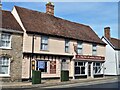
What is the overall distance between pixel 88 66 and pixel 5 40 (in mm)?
13792

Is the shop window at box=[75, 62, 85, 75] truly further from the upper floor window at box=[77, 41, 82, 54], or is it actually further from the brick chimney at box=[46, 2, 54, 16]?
the brick chimney at box=[46, 2, 54, 16]

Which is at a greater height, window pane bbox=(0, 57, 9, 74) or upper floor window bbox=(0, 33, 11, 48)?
upper floor window bbox=(0, 33, 11, 48)

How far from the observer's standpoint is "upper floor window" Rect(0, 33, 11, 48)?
75.7 ft

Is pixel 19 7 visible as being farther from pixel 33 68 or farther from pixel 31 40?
pixel 33 68

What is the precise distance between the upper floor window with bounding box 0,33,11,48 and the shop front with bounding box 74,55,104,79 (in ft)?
32.6

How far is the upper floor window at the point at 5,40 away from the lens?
2306 centimetres

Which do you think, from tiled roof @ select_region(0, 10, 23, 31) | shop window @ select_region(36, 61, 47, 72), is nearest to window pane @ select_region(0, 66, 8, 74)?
shop window @ select_region(36, 61, 47, 72)

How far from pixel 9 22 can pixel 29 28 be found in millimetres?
2286

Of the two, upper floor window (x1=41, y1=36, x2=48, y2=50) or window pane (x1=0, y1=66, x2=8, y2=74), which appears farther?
upper floor window (x1=41, y1=36, x2=48, y2=50)

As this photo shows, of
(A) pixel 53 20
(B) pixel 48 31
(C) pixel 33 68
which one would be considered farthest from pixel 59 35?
(C) pixel 33 68

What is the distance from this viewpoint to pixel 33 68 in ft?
82.5

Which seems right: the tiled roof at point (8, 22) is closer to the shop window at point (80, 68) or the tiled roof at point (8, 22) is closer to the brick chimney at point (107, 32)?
the shop window at point (80, 68)

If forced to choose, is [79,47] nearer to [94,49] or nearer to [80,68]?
[80,68]

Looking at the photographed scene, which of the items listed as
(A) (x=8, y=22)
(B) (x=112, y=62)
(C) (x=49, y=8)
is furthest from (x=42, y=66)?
(B) (x=112, y=62)
